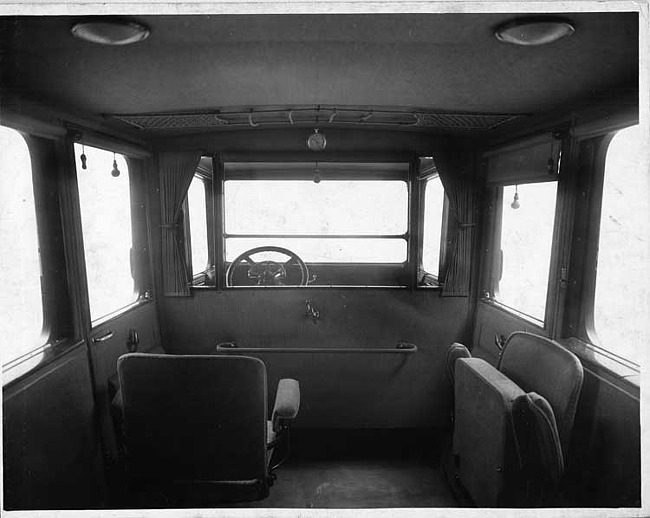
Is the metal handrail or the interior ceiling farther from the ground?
the interior ceiling

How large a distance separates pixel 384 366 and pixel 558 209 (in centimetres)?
79

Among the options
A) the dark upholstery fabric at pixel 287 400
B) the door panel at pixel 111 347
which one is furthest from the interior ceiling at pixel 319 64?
the dark upholstery fabric at pixel 287 400

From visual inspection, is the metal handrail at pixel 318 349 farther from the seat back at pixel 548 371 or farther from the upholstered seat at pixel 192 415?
the seat back at pixel 548 371

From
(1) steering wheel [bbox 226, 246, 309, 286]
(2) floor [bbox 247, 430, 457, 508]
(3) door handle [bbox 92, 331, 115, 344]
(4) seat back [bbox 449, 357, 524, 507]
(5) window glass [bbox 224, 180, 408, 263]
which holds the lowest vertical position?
(2) floor [bbox 247, 430, 457, 508]

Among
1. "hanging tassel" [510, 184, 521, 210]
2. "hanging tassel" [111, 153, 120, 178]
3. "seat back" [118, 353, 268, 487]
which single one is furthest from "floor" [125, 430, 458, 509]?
"hanging tassel" [111, 153, 120, 178]

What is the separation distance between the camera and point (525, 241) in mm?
1273

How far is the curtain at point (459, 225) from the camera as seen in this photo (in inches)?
48.3

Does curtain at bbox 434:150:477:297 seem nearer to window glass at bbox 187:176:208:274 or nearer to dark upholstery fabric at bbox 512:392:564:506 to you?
dark upholstery fabric at bbox 512:392:564:506

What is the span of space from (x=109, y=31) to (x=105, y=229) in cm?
59

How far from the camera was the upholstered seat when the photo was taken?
1209mm

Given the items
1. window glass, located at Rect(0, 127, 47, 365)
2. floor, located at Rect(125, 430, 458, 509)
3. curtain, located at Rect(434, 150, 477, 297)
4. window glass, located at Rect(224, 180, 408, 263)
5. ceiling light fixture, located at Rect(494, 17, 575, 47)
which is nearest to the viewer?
ceiling light fixture, located at Rect(494, 17, 575, 47)

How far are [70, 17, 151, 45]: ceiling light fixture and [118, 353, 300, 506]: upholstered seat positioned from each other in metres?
Answer: 0.91

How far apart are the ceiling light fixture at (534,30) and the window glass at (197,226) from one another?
984 millimetres

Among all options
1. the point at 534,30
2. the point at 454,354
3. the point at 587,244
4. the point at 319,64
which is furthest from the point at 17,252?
the point at 587,244
